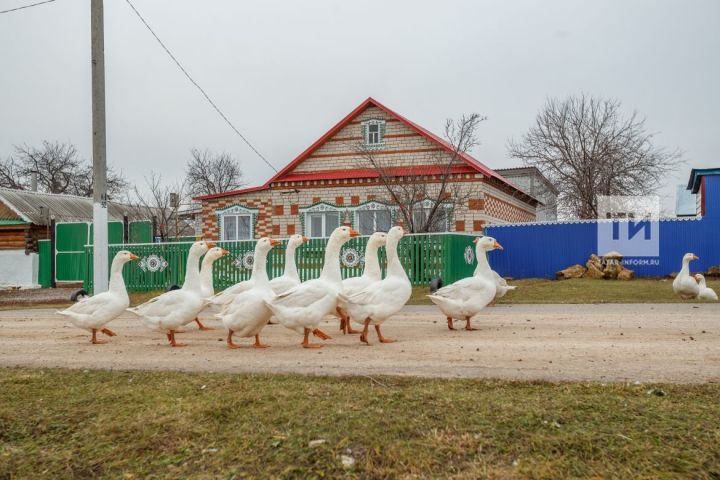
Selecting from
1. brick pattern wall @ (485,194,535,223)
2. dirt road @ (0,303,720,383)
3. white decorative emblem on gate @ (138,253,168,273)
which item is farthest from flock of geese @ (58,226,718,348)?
brick pattern wall @ (485,194,535,223)

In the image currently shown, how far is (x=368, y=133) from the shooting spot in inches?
1176

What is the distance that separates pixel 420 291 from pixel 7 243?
24.0m

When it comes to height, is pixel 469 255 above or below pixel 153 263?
above

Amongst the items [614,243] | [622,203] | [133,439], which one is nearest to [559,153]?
[622,203]

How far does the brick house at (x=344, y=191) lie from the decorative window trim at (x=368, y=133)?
47 millimetres

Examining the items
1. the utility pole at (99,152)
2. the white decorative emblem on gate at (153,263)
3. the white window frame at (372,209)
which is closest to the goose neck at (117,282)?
the utility pole at (99,152)

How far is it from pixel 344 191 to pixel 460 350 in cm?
2171

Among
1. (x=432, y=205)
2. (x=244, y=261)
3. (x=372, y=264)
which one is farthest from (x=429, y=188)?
(x=372, y=264)

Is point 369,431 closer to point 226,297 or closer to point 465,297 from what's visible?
point 465,297

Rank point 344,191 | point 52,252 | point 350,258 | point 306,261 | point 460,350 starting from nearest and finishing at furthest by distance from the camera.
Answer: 1. point 460,350
2. point 350,258
3. point 306,261
4. point 344,191
5. point 52,252

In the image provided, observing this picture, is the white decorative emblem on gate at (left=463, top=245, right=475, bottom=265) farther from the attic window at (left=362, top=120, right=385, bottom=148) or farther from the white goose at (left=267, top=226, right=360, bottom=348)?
the white goose at (left=267, top=226, right=360, bottom=348)

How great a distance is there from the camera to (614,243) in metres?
26.0

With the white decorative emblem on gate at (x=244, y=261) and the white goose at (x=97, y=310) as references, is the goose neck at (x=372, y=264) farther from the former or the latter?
the white decorative emblem on gate at (x=244, y=261)

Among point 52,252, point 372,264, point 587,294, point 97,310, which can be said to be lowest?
point 587,294
